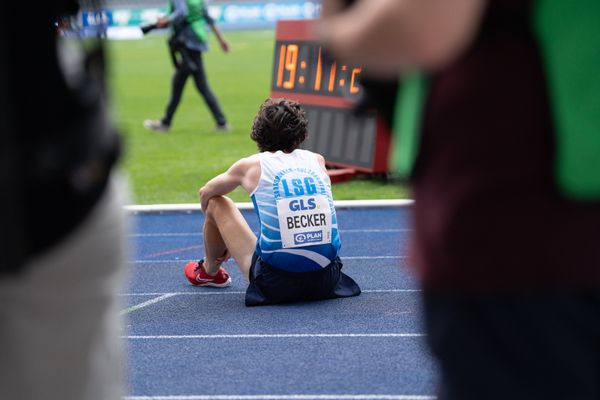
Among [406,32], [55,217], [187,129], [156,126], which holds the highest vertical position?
[406,32]

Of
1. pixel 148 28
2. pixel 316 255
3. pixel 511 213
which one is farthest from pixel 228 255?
pixel 148 28

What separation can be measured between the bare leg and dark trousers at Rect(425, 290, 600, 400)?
4179 mm

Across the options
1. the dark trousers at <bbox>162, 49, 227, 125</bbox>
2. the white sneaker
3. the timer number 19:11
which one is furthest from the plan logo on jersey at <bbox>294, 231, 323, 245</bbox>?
the white sneaker

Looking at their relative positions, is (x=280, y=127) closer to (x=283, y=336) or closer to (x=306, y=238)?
(x=306, y=238)

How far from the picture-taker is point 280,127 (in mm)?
5727

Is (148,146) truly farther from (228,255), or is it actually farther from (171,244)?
(228,255)

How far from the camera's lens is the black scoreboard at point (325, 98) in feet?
32.3

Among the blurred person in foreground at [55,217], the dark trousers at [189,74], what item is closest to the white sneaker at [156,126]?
the dark trousers at [189,74]

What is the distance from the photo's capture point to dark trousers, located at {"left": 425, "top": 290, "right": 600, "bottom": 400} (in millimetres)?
1641

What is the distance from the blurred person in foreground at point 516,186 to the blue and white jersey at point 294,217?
12.9ft

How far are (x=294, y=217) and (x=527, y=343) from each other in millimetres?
3953

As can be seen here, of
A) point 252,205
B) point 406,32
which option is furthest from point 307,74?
point 406,32

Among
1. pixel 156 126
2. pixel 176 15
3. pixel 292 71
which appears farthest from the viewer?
pixel 156 126

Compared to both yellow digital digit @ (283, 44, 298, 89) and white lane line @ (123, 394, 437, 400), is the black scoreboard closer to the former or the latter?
yellow digital digit @ (283, 44, 298, 89)
